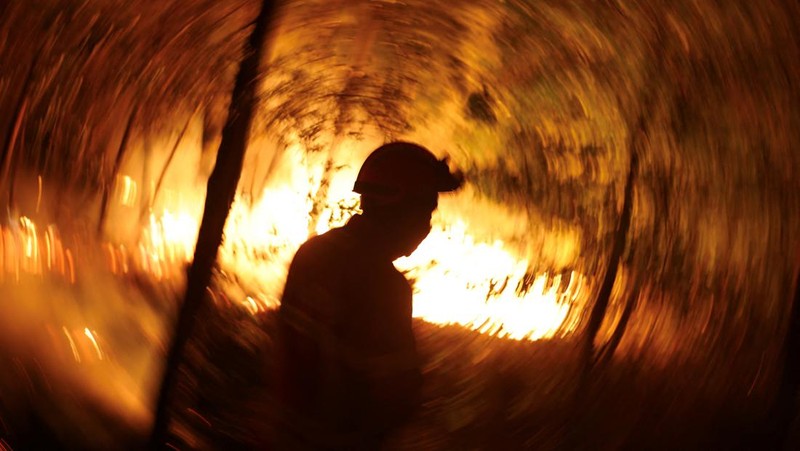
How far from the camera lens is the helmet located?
204 centimetres

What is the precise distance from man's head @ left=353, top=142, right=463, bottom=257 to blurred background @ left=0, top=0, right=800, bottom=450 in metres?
0.28

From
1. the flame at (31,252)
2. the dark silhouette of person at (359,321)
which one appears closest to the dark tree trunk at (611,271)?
the dark silhouette of person at (359,321)

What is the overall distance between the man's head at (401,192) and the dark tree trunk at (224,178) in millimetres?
389

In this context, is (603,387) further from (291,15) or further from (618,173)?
(291,15)

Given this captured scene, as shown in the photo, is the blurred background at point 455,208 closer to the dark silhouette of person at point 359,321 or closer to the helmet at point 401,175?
the dark silhouette of person at point 359,321

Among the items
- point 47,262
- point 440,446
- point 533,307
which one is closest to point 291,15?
point 47,262

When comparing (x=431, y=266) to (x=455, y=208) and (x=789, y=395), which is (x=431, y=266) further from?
(x=789, y=395)

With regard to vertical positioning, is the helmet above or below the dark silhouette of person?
above

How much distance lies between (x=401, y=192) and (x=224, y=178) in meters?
0.54

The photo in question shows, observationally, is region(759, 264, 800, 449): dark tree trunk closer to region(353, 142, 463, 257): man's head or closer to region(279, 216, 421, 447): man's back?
region(279, 216, 421, 447): man's back

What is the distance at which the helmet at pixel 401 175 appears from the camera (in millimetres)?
2043

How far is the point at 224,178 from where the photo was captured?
207cm

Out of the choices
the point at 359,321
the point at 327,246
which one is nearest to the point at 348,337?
the point at 359,321

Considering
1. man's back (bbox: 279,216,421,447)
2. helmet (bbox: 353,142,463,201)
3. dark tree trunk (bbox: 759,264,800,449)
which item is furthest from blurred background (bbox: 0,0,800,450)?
helmet (bbox: 353,142,463,201)
